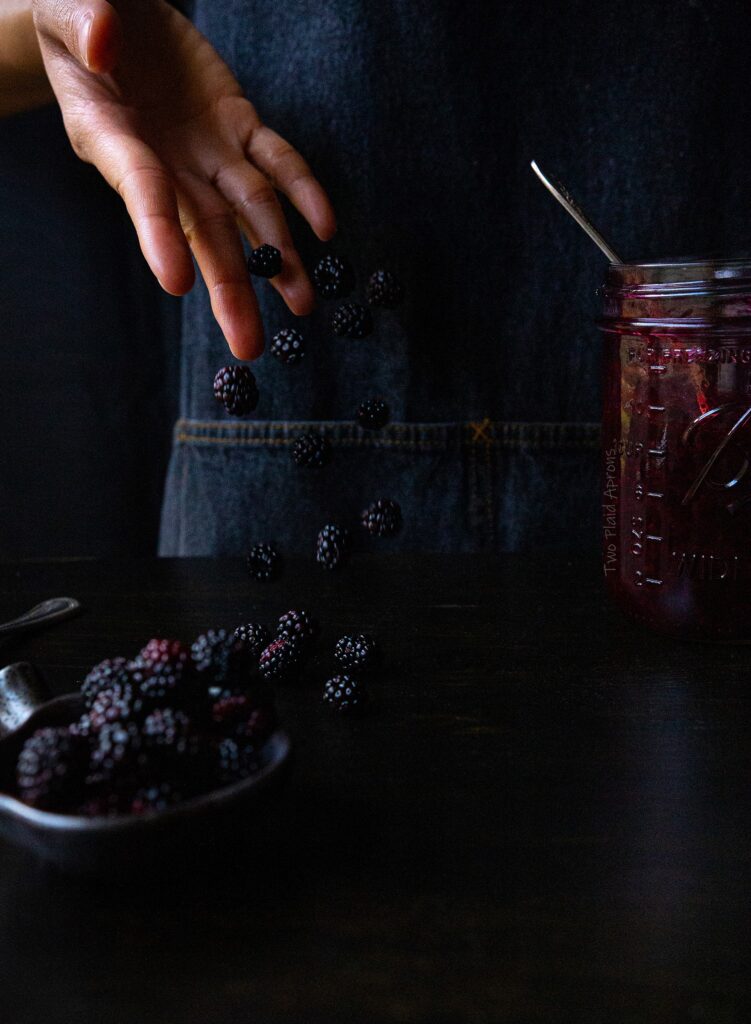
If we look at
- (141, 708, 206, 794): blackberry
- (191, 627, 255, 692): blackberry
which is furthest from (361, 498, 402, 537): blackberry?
(141, 708, 206, 794): blackberry

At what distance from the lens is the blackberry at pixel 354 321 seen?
1.14m

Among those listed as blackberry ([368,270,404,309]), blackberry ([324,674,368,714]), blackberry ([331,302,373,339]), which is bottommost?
blackberry ([324,674,368,714])

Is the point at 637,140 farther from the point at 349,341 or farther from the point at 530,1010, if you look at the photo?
the point at 530,1010

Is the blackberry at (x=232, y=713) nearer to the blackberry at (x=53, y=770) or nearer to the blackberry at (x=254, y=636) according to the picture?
the blackberry at (x=53, y=770)

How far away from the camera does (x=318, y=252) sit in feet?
4.15

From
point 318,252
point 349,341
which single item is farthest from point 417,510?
point 318,252

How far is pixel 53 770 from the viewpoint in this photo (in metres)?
0.52

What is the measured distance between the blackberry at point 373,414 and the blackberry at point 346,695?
48cm

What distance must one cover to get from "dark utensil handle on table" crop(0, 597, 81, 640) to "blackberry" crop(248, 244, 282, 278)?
1.25ft

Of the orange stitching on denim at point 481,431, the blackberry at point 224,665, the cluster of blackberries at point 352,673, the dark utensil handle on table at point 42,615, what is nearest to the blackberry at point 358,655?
the cluster of blackberries at point 352,673

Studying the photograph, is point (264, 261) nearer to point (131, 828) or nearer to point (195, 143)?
point (195, 143)

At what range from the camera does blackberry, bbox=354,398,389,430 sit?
1182 mm

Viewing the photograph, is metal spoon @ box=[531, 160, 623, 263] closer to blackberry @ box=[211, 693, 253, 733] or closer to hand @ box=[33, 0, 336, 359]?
hand @ box=[33, 0, 336, 359]

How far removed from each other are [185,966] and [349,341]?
0.92 metres
